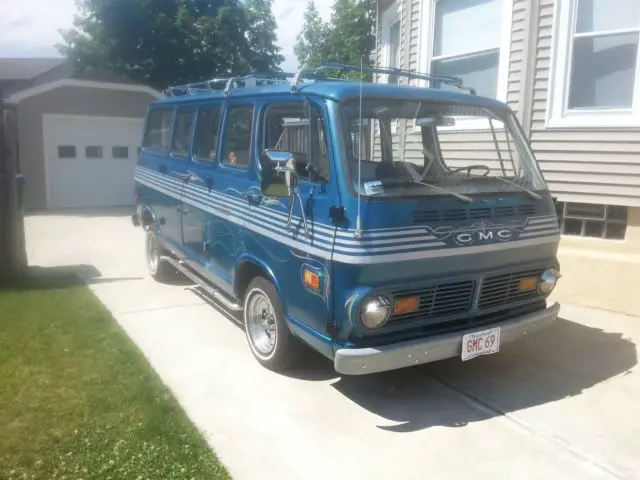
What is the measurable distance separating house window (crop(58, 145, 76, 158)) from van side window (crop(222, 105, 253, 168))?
10503 millimetres

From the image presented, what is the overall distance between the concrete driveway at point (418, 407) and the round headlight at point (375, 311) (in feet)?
2.54

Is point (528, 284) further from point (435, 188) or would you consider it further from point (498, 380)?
point (435, 188)

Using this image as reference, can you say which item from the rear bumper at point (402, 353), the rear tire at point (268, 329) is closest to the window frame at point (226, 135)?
the rear tire at point (268, 329)

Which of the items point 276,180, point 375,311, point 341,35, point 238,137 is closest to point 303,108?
point 276,180

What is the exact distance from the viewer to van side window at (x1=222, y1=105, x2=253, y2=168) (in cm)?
495

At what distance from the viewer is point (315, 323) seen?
4.00 meters

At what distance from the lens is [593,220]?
681cm

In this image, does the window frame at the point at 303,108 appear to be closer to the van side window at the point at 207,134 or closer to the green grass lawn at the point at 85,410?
the van side window at the point at 207,134

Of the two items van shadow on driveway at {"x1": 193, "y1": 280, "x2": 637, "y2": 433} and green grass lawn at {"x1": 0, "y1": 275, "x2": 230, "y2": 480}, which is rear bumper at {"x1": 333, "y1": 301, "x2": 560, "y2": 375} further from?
green grass lawn at {"x1": 0, "y1": 275, "x2": 230, "y2": 480}

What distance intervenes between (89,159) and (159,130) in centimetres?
834

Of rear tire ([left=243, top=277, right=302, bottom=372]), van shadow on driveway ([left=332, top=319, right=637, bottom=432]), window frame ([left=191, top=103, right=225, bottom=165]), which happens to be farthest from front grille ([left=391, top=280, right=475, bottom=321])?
window frame ([left=191, top=103, right=225, bottom=165])

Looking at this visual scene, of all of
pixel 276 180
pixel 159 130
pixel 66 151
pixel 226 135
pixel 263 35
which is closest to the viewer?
pixel 276 180

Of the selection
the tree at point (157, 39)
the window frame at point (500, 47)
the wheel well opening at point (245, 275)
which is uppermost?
the tree at point (157, 39)

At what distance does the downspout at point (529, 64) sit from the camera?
6891 millimetres
